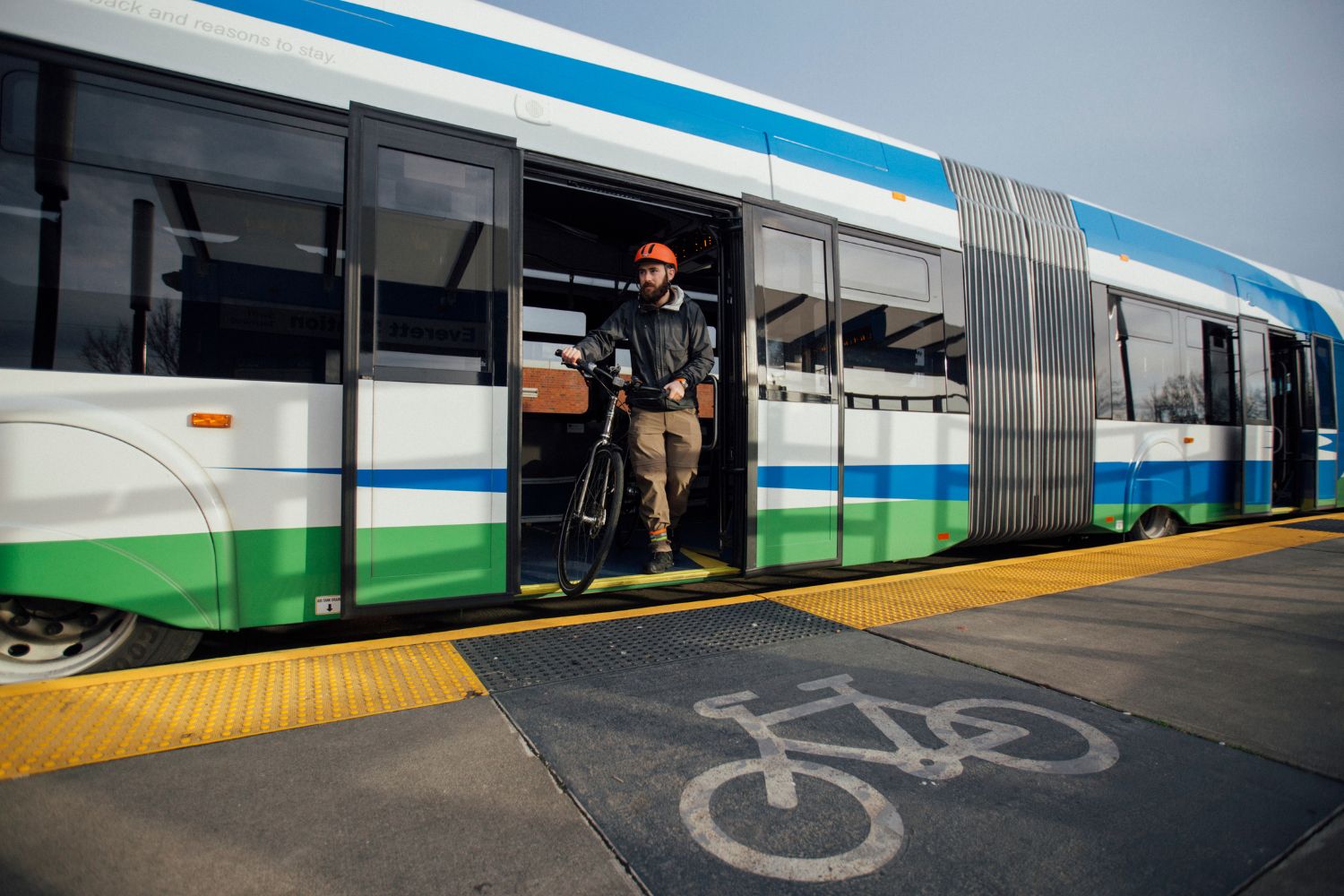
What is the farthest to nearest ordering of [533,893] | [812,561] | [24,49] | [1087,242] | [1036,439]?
1. [1087,242]
2. [1036,439]
3. [812,561]
4. [24,49]
5. [533,893]

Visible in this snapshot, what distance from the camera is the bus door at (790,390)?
4.08 metres

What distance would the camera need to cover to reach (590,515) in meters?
4.10

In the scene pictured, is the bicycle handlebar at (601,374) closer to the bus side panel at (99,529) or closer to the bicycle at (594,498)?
the bicycle at (594,498)

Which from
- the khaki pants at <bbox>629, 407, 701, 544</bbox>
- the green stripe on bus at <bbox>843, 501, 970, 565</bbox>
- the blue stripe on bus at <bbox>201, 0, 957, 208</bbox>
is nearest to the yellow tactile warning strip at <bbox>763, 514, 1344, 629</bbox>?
the green stripe on bus at <bbox>843, 501, 970, 565</bbox>

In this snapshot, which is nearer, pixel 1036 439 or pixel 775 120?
pixel 775 120

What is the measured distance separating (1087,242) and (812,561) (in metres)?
3.99

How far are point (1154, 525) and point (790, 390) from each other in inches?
192

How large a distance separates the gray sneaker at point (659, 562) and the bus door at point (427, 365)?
3.47 feet

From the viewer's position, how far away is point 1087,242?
19.0ft

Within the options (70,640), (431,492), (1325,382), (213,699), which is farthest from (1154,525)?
(70,640)

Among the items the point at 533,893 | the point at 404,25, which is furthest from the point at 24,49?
the point at 533,893

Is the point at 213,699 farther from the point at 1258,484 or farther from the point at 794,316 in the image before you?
the point at 1258,484

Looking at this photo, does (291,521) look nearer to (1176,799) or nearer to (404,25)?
(404,25)

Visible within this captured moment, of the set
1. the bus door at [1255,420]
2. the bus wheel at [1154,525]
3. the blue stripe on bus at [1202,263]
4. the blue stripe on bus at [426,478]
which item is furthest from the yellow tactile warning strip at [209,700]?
the bus door at [1255,420]
